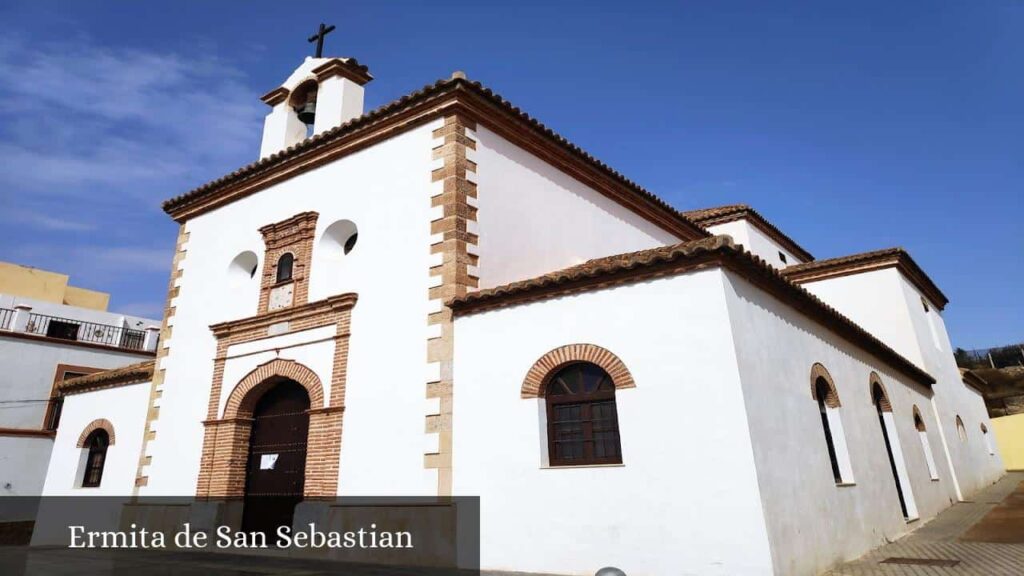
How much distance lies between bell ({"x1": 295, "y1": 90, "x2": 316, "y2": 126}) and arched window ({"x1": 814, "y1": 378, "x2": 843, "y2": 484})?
10347 millimetres

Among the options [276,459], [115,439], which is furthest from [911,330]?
[115,439]

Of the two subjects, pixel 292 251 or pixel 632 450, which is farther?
pixel 292 251

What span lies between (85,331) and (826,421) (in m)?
23.2

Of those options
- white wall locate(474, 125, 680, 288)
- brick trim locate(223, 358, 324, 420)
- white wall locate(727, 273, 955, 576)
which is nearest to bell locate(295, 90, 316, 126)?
white wall locate(474, 125, 680, 288)

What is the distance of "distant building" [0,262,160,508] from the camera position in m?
16.4

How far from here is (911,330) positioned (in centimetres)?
1526

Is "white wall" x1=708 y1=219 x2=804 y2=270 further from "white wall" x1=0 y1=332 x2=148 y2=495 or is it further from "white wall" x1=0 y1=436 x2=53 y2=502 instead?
"white wall" x1=0 y1=436 x2=53 y2=502

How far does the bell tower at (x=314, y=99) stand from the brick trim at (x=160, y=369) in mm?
2615

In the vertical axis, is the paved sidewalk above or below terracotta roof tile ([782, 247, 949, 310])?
below

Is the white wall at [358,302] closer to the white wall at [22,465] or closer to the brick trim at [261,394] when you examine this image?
the brick trim at [261,394]

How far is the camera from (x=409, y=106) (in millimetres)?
9320

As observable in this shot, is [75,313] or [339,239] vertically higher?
[75,313]

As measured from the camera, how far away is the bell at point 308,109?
1243cm

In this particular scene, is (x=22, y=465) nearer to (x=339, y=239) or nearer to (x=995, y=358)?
(x=339, y=239)
